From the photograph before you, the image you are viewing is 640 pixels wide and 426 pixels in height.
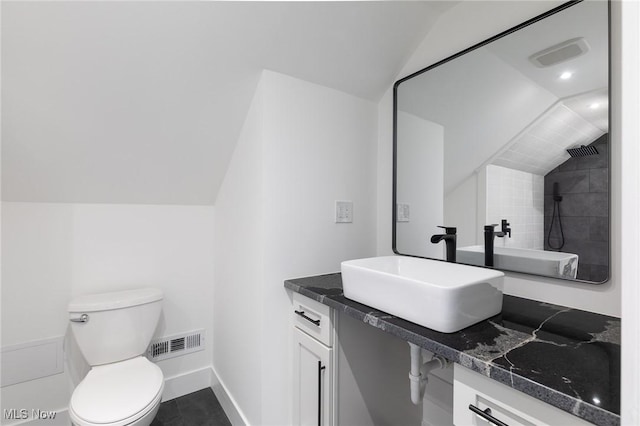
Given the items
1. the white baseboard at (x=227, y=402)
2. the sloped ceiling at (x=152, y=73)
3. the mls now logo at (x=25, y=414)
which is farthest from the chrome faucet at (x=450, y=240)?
the mls now logo at (x=25, y=414)

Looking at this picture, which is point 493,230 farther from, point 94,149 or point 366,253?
point 94,149

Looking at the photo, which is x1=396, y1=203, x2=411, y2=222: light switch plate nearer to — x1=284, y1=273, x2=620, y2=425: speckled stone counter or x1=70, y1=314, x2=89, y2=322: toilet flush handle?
x1=284, y1=273, x2=620, y2=425: speckled stone counter

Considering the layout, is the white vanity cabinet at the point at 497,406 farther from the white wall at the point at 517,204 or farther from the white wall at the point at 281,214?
the white wall at the point at 281,214

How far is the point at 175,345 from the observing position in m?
2.04

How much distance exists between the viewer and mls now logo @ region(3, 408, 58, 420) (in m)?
1.58

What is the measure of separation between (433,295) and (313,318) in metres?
0.66

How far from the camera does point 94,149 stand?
1569mm

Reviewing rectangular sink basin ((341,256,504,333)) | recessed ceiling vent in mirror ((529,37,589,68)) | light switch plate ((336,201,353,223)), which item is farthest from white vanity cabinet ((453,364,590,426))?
recessed ceiling vent in mirror ((529,37,589,68))

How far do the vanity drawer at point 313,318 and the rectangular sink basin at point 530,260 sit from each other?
0.74 m

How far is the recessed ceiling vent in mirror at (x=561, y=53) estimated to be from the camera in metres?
1.09

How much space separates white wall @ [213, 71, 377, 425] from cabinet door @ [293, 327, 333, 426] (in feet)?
0.26

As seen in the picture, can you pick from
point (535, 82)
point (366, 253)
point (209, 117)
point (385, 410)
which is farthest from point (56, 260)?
point (535, 82)

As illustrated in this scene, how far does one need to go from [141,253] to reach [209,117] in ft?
3.34

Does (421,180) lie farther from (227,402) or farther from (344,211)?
(227,402)
